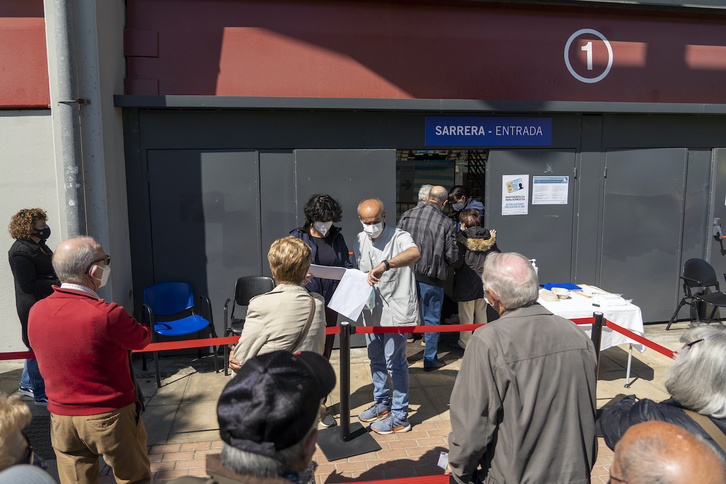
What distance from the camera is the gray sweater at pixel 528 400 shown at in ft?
7.14

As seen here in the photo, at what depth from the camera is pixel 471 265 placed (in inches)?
232

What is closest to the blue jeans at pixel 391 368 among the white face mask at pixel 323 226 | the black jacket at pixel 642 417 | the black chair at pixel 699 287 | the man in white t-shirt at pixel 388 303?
the man in white t-shirt at pixel 388 303

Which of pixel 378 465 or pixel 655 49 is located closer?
pixel 378 465

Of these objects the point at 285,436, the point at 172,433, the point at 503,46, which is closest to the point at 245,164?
the point at 172,433

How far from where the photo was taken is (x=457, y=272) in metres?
6.08

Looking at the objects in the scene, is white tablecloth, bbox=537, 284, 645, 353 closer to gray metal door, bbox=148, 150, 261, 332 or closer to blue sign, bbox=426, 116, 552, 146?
blue sign, bbox=426, 116, 552, 146

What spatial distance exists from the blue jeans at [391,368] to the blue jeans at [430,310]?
125 cm

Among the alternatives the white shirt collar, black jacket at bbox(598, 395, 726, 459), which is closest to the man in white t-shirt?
the white shirt collar

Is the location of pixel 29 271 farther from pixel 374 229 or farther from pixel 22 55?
pixel 374 229

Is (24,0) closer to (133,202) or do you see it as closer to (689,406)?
(133,202)

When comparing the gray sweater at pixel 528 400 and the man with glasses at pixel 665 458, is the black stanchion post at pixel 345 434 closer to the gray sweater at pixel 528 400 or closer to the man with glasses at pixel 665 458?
the gray sweater at pixel 528 400

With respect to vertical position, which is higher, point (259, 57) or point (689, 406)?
point (259, 57)

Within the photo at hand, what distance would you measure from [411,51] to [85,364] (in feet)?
16.7

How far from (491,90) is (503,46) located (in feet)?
1.82
